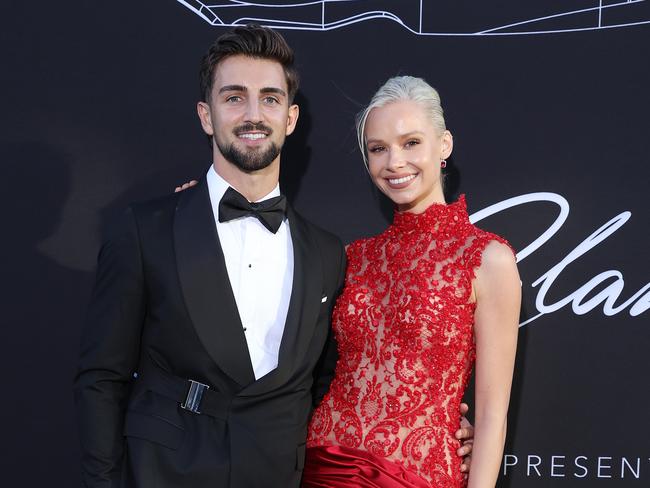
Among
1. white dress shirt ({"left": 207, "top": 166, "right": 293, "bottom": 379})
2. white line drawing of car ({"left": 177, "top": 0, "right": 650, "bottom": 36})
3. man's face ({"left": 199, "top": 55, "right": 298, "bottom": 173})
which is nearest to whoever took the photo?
white dress shirt ({"left": 207, "top": 166, "right": 293, "bottom": 379})

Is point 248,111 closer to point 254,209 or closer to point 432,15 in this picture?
point 254,209

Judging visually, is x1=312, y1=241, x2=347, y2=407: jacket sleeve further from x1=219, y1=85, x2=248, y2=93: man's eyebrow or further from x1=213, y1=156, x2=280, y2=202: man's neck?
x1=219, y1=85, x2=248, y2=93: man's eyebrow

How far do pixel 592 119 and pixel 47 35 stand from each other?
200 centimetres

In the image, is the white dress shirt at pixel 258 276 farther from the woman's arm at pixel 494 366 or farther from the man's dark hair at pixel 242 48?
the woman's arm at pixel 494 366

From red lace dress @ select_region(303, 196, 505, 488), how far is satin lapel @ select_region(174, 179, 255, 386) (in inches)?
13.5

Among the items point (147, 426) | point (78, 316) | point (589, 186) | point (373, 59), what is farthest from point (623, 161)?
point (78, 316)

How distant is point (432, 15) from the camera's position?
2.59 meters

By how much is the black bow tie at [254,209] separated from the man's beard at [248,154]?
0.08 meters

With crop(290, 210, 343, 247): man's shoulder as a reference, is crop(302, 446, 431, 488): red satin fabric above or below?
below

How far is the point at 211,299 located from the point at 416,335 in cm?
57

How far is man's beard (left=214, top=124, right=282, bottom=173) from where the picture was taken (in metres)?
1.96

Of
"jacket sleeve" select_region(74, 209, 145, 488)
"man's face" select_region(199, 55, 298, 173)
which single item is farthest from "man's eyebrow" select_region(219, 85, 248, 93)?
"jacket sleeve" select_region(74, 209, 145, 488)

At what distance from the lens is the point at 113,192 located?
2.63 m

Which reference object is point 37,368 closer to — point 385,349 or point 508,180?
point 385,349
